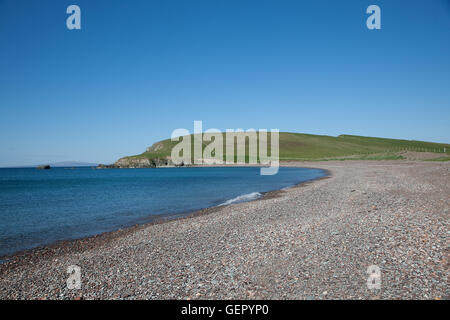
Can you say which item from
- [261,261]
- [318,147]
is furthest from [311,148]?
[261,261]

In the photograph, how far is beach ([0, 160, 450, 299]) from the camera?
6.59 meters

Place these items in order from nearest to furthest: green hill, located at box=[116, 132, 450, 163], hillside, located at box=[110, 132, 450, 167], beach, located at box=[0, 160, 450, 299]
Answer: beach, located at box=[0, 160, 450, 299]
green hill, located at box=[116, 132, 450, 163]
hillside, located at box=[110, 132, 450, 167]

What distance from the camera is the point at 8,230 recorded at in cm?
1712

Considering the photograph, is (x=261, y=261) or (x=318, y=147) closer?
(x=261, y=261)

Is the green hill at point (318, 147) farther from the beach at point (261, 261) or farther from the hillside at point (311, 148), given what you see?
the beach at point (261, 261)

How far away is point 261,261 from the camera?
8430 millimetres

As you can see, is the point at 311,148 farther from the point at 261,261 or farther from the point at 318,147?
the point at 261,261

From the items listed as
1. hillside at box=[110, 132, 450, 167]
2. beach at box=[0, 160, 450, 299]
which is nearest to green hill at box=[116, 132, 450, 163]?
hillside at box=[110, 132, 450, 167]

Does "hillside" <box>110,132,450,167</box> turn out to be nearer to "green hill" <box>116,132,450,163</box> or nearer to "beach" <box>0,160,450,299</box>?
"green hill" <box>116,132,450,163</box>

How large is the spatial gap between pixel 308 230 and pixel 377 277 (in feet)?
15.7
